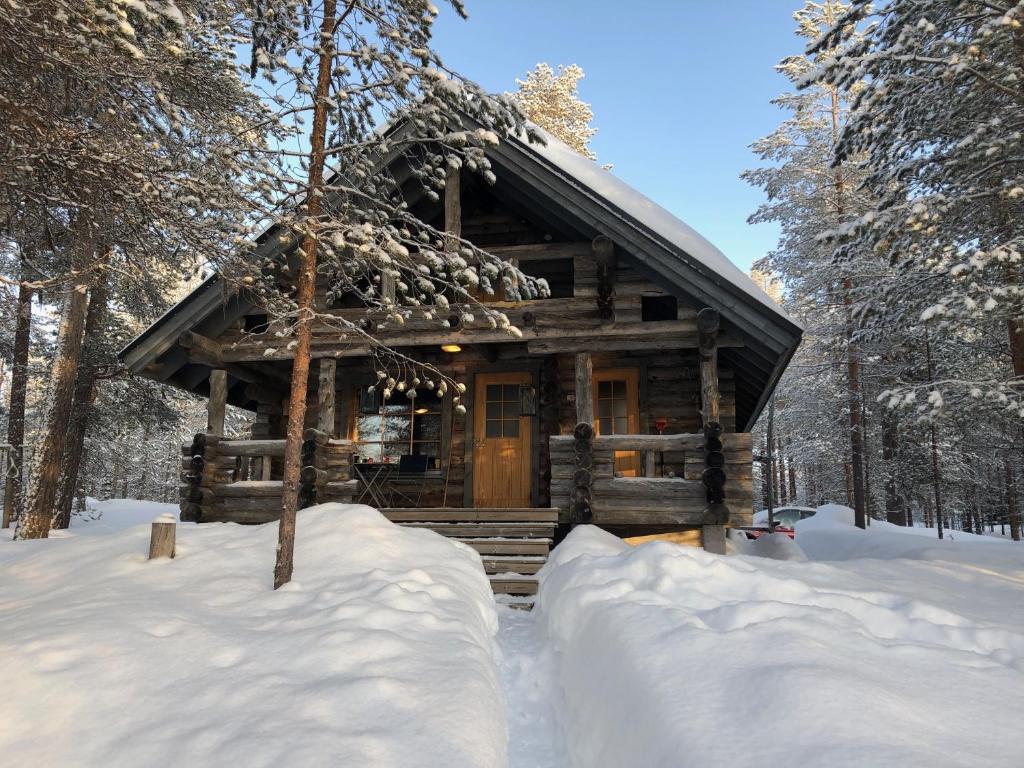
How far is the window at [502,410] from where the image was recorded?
10.2m

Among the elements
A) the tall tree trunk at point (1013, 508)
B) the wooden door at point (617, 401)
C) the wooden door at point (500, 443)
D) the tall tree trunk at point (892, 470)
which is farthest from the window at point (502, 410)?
the tall tree trunk at point (1013, 508)

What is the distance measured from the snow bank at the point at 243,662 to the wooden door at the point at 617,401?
5.36 m

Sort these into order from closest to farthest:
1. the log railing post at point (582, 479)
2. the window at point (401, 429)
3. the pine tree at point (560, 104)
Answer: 1. the log railing post at point (582, 479)
2. the window at point (401, 429)
3. the pine tree at point (560, 104)

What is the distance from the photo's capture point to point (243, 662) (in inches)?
122

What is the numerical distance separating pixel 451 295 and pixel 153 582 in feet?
21.1

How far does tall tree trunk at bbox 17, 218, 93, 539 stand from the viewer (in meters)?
9.23

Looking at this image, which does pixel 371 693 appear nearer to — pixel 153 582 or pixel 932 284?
pixel 153 582

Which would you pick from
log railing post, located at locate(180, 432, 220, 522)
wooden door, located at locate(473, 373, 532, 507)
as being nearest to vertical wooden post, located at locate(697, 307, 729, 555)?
wooden door, located at locate(473, 373, 532, 507)

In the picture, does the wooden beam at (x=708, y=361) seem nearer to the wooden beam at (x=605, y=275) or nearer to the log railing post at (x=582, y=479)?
the wooden beam at (x=605, y=275)

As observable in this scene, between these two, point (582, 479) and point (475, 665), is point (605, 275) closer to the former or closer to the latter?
point (582, 479)

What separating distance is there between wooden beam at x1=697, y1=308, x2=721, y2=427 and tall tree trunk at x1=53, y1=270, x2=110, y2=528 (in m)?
12.2

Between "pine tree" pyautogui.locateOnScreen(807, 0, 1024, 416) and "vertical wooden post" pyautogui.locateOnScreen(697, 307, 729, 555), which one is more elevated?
"pine tree" pyautogui.locateOnScreen(807, 0, 1024, 416)

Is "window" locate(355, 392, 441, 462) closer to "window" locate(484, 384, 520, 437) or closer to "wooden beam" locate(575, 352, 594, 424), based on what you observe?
"window" locate(484, 384, 520, 437)

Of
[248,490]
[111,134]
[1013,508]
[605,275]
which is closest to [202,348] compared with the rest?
[248,490]
